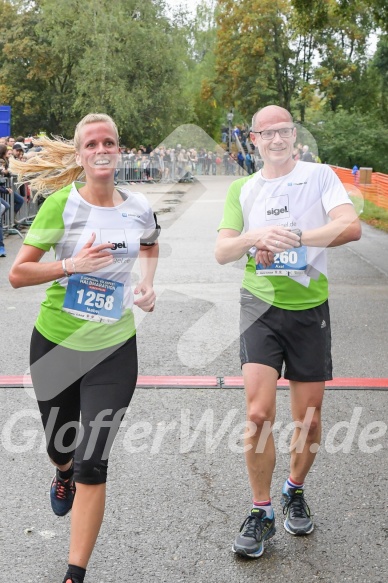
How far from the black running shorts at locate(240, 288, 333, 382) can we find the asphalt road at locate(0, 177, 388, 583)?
2.60 feet

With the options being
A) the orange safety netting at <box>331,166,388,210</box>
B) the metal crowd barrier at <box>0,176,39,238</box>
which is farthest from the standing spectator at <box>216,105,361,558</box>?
the orange safety netting at <box>331,166,388,210</box>

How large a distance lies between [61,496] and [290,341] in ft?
4.30

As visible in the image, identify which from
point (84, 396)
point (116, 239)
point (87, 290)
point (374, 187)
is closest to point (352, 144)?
point (374, 187)

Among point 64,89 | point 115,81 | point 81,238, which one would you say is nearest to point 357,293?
point 81,238

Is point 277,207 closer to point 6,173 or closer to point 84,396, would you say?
point 84,396

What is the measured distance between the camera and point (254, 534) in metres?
3.81

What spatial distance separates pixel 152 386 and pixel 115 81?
45593mm

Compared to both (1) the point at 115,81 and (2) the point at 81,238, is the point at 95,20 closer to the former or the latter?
(1) the point at 115,81

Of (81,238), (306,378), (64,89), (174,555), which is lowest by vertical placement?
(64,89)

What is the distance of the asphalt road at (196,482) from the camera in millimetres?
3715

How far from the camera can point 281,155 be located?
3926 mm

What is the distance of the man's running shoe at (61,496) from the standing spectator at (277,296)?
0.85 metres

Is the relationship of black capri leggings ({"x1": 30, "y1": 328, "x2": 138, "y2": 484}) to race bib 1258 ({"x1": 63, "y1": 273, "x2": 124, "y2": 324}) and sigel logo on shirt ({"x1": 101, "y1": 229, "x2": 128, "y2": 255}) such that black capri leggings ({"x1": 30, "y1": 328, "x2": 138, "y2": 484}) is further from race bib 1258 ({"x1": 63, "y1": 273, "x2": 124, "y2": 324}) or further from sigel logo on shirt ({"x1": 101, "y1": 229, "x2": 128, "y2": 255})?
sigel logo on shirt ({"x1": 101, "y1": 229, "x2": 128, "y2": 255})

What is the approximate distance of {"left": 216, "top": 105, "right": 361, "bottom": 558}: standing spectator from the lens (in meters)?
3.85
